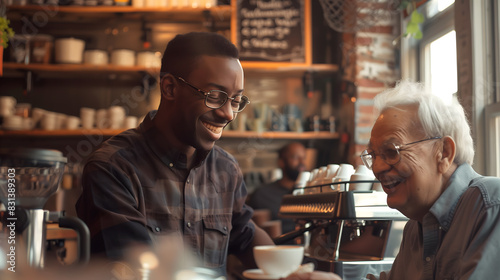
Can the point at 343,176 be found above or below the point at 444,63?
below

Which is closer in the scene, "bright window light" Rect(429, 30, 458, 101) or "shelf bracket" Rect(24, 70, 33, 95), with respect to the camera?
"bright window light" Rect(429, 30, 458, 101)

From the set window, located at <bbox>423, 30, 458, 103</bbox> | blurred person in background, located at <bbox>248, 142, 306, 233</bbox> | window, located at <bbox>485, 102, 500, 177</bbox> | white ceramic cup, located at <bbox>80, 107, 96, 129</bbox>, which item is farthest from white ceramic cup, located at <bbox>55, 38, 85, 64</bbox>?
window, located at <bbox>485, 102, 500, 177</bbox>

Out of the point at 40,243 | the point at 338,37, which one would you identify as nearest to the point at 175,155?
the point at 40,243

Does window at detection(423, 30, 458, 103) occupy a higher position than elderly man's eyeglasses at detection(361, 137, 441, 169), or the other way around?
window at detection(423, 30, 458, 103)

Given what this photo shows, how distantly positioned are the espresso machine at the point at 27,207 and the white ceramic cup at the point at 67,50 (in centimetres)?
306

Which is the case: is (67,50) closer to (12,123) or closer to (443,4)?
(12,123)

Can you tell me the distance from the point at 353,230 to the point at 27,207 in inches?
38.5

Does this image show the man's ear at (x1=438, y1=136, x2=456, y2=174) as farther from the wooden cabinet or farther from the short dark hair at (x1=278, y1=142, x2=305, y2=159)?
the short dark hair at (x1=278, y1=142, x2=305, y2=159)

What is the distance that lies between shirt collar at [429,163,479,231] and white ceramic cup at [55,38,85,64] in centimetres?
329

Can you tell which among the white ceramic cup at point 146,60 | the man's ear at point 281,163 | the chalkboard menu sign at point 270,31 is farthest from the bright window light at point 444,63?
the white ceramic cup at point 146,60

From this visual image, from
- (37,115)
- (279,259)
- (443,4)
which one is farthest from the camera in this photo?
(37,115)

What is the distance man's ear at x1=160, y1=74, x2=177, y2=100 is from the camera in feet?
5.64

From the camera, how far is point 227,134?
4.12 metres

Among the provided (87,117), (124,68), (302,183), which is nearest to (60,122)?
(87,117)
